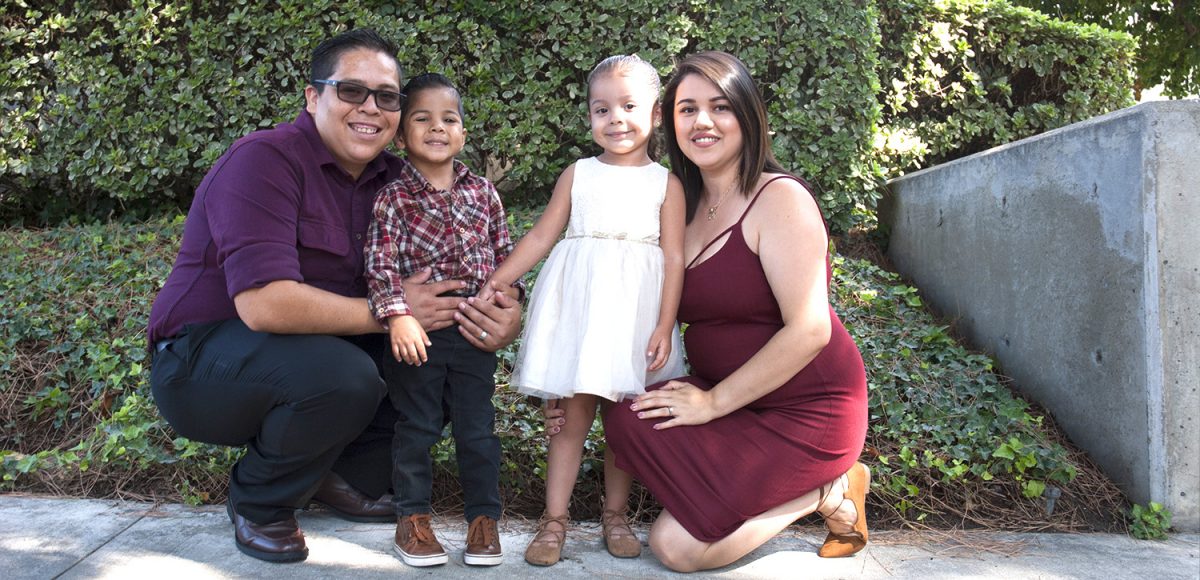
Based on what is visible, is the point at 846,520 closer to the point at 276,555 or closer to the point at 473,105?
the point at 276,555

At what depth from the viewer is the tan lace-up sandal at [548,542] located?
2.71 metres

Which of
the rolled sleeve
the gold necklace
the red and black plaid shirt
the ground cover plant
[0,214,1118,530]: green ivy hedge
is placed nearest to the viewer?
the rolled sleeve

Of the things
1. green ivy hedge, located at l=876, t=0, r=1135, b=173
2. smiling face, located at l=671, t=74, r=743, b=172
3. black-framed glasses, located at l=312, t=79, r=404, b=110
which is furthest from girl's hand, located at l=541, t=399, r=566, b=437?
green ivy hedge, located at l=876, t=0, r=1135, b=173

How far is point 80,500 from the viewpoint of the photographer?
10.4 ft

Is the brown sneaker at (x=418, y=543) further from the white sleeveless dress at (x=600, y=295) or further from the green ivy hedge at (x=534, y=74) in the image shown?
the green ivy hedge at (x=534, y=74)

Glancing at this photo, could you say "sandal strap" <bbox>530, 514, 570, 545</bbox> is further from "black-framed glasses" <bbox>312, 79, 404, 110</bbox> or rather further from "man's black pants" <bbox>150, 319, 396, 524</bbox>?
"black-framed glasses" <bbox>312, 79, 404, 110</bbox>

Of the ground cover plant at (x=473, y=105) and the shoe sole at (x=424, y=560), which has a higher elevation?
the ground cover plant at (x=473, y=105)

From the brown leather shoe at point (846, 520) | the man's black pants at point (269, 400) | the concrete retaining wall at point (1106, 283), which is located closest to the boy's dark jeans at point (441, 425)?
the man's black pants at point (269, 400)

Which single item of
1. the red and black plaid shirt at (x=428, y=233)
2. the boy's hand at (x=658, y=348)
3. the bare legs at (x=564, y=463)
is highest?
the red and black plaid shirt at (x=428, y=233)

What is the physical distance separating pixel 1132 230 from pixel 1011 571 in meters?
1.26

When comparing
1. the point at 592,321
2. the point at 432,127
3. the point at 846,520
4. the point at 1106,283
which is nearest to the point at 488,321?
the point at 592,321

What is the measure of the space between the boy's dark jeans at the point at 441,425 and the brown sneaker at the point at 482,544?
0.03 meters

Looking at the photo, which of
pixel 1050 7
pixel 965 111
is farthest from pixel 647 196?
pixel 1050 7

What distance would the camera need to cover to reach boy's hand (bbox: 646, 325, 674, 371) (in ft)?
9.18
